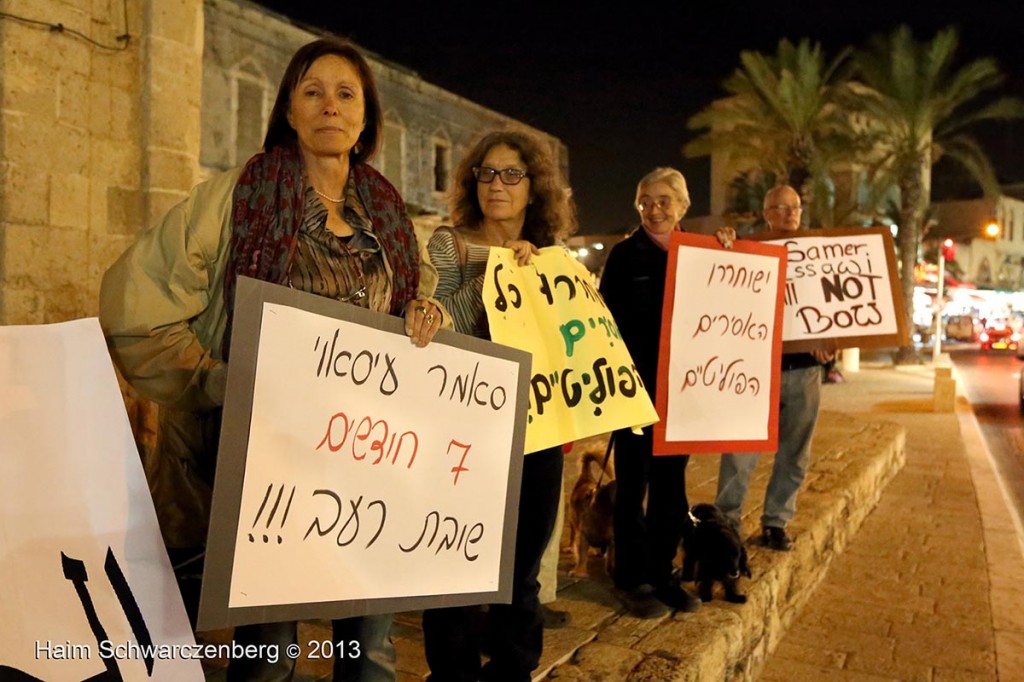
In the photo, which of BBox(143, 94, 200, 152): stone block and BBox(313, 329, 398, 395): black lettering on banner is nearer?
BBox(313, 329, 398, 395): black lettering on banner

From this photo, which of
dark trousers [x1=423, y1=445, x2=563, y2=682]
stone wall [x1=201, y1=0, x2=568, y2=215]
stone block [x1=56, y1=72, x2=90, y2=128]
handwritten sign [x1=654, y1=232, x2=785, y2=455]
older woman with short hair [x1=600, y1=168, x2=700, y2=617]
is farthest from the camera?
stone wall [x1=201, y1=0, x2=568, y2=215]

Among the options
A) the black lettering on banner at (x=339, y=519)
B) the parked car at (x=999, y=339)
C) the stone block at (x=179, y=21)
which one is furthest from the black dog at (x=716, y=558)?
the parked car at (x=999, y=339)

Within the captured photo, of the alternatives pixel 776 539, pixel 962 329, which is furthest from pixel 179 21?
pixel 962 329

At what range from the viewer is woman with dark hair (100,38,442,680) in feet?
5.81

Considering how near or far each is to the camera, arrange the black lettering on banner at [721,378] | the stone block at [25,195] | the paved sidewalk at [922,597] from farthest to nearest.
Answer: the stone block at [25,195], the paved sidewalk at [922,597], the black lettering on banner at [721,378]

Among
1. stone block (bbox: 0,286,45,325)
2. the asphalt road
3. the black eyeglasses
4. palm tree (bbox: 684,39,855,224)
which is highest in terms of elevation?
palm tree (bbox: 684,39,855,224)

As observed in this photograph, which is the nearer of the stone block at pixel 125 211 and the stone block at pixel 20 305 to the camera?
the stone block at pixel 20 305

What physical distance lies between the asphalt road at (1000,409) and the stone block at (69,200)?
7.06 m

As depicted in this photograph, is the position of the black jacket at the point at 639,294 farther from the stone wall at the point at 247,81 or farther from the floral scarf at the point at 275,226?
the stone wall at the point at 247,81

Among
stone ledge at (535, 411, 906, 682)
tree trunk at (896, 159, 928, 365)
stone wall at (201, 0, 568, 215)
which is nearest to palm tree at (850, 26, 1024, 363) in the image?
tree trunk at (896, 159, 928, 365)

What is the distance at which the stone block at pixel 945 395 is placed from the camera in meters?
11.3

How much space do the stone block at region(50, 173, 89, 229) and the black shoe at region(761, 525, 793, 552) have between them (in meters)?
3.97

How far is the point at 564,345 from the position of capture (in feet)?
8.82

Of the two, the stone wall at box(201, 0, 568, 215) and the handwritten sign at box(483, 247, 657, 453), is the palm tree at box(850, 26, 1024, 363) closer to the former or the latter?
the stone wall at box(201, 0, 568, 215)
